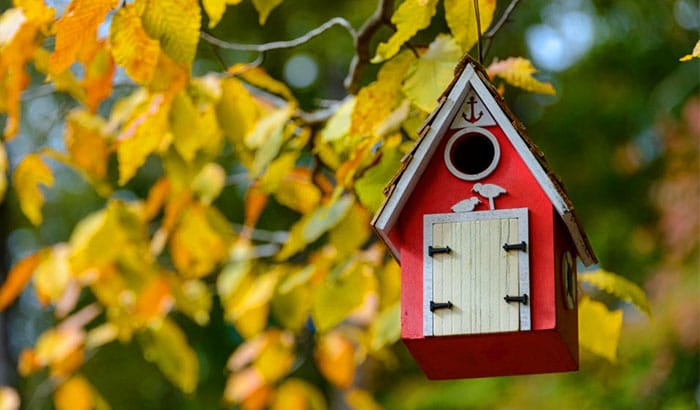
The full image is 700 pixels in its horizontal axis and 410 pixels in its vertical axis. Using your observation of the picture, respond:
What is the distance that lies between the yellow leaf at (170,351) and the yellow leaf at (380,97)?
175cm

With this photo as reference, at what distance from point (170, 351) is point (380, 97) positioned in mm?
1935

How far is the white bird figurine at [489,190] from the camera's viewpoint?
2.65 metres

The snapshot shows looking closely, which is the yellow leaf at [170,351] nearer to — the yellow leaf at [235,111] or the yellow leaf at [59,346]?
the yellow leaf at [59,346]

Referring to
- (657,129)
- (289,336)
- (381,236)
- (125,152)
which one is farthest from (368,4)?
(381,236)

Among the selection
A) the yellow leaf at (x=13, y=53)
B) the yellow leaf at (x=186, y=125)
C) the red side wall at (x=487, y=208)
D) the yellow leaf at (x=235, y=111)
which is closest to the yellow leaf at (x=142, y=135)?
the yellow leaf at (x=186, y=125)

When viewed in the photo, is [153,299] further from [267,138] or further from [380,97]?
[380,97]

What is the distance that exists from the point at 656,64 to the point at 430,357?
5.72 meters

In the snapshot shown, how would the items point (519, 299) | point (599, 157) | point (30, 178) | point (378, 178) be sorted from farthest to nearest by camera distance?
point (599, 157)
point (30, 178)
point (378, 178)
point (519, 299)

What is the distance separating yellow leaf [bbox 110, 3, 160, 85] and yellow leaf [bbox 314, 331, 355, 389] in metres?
2.56

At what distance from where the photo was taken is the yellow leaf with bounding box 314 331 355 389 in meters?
5.46

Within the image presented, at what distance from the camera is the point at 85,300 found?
1020 cm

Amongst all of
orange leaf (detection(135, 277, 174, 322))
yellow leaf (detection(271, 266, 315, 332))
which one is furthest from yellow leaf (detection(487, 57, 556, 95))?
orange leaf (detection(135, 277, 174, 322))

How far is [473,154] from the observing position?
283 cm

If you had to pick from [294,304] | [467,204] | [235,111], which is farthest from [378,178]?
[294,304]
